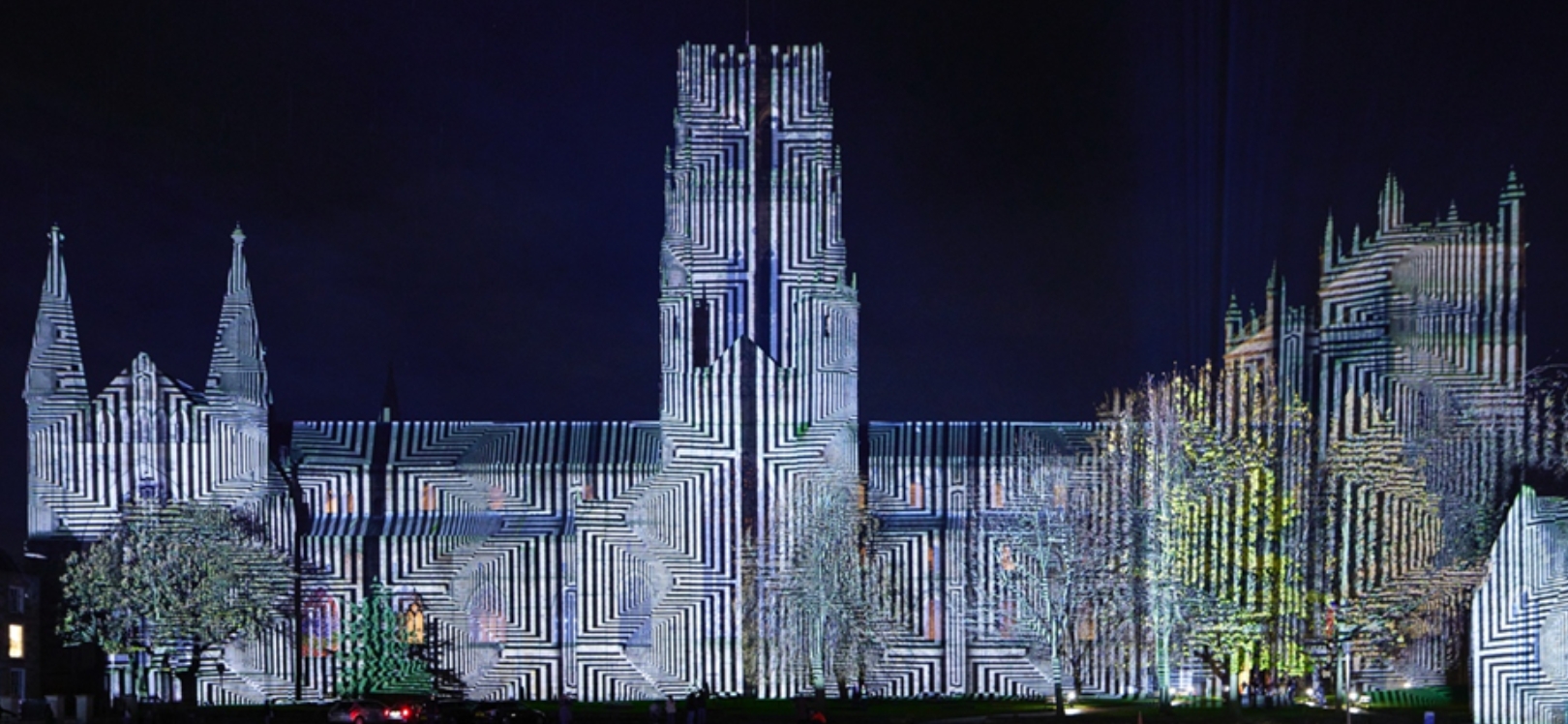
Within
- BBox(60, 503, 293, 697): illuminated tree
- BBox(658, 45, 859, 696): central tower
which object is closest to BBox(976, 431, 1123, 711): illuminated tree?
BBox(658, 45, 859, 696): central tower

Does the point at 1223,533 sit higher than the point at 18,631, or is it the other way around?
the point at 1223,533

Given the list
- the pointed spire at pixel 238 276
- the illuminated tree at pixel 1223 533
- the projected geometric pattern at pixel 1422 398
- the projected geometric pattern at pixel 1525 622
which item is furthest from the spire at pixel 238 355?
the projected geometric pattern at pixel 1525 622

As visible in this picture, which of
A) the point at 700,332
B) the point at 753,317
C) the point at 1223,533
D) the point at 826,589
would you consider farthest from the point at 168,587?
the point at 1223,533

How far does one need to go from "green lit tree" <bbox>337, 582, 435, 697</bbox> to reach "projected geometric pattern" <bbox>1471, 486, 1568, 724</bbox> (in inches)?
1404

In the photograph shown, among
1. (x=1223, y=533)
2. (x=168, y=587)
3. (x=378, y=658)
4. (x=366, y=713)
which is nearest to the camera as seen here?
(x=366, y=713)

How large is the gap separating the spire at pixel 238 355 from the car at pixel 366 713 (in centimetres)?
2655

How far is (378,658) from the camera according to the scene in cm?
6894

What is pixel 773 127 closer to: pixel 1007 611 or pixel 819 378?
pixel 819 378

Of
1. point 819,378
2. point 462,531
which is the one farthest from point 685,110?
point 462,531

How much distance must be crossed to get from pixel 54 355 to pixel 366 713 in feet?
99.8

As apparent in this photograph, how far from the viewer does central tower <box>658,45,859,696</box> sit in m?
74.6

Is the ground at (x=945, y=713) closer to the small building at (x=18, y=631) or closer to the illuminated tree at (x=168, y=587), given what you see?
the illuminated tree at (x=168, y=587)

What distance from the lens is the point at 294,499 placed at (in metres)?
78.3

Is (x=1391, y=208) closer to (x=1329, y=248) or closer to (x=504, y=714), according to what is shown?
(x=1329, y=248)
